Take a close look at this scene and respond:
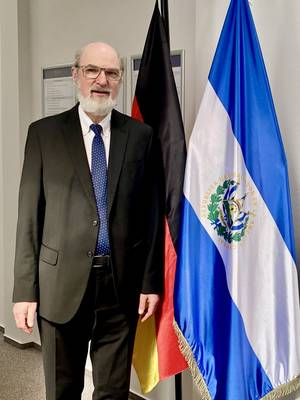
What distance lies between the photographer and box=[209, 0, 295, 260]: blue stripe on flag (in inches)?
67.6

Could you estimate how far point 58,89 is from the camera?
3.03 meters

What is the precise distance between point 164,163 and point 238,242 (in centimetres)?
41

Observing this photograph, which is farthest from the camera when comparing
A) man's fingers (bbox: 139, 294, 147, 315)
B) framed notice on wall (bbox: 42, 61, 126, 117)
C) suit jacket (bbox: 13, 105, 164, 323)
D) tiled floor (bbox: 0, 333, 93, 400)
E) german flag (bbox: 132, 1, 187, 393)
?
framed notice on wall (bbox: 42, 61, 126, 117)

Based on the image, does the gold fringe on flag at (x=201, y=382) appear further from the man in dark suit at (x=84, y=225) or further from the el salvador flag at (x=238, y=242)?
the man in dark suit at (x=84, y=225)

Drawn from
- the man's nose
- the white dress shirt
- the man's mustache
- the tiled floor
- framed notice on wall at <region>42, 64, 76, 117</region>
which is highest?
framed notice on wall at <region>42, 64, 76, 117</region>

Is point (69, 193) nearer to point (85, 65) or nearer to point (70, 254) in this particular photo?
point (70, 254)

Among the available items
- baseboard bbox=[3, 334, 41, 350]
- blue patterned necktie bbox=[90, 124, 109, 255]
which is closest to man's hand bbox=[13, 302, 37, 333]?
blue patterned necktie bbox=[90, 124, 109, 255]

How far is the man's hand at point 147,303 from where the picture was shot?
1.80 meters

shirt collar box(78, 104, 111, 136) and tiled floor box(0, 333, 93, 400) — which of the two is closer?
shirt collar box(78, 104, 111, 136)

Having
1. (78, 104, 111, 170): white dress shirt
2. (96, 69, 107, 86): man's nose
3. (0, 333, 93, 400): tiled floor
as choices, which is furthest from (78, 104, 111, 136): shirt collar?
(0, 333, 93, 400): tiled floor

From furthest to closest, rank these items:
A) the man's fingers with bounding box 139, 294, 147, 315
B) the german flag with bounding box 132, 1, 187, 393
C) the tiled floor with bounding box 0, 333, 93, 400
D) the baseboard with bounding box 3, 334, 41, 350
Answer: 1. the baseboard with bounding box 3, 334, 41, 350
2. the tiled floor with bounding box 0, 333, 93, 400
3. the german flag with bounding box 132, 1, 187, 393
4. the man's fingers with bounding box 139, 294, 147, 315

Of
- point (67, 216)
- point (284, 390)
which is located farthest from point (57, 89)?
point (284, 390)

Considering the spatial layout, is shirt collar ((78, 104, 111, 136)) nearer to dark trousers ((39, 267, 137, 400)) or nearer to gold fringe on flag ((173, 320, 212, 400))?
dark trousers ((39, 267, 137, 400))

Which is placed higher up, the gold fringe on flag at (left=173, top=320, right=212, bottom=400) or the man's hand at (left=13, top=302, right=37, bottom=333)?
the man's hand at (left=13, top=302, right=37, bottom=333)
